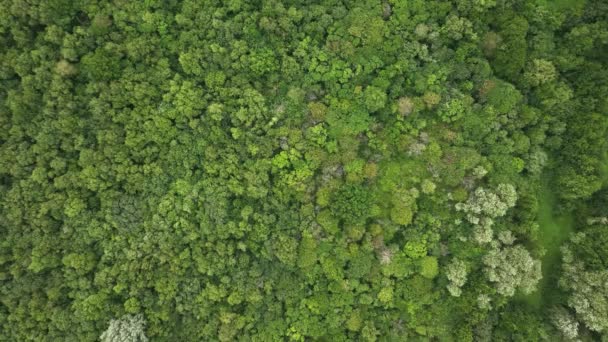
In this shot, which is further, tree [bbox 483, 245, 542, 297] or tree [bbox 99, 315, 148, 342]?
tree [bbox 483, 245, 542, 297]

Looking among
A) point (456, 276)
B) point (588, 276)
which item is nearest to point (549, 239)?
point (588, 276)

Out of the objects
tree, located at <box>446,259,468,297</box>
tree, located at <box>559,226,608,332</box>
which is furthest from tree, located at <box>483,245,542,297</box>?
tree, located at <box>559,226,608,332</box>

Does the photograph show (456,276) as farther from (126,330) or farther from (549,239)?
(126,330)

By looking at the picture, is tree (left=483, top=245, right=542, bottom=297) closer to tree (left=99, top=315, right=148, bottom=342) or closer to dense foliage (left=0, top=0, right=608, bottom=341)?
dense foliage (left=0, top=0, right=608, bottom=341)

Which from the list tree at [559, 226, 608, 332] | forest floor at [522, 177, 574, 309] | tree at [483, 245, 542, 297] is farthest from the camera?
forest floor at [522, 177, 574, 309]

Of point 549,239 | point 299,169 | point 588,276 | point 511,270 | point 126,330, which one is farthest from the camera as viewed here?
point 549,239

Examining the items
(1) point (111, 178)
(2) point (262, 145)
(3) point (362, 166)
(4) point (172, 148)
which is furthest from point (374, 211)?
(1) point (111, 178)

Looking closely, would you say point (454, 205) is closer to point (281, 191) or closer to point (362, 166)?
point (362, 166)
